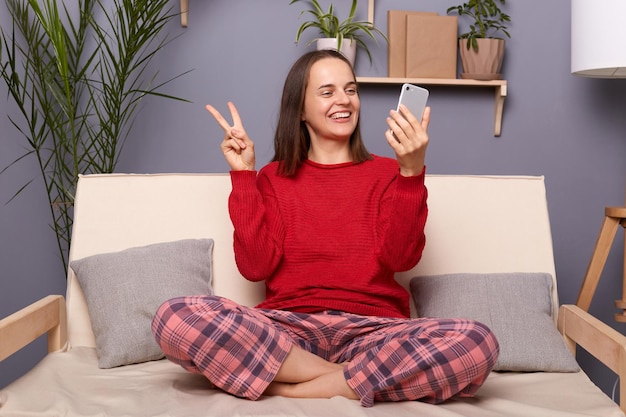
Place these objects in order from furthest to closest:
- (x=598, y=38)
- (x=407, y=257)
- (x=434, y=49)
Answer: (x=434, y=49) → (x=598, y=38) → (x=407, y=257)

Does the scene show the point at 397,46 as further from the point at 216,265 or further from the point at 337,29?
the point at 216,265

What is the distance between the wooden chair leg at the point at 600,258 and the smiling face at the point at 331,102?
863mm

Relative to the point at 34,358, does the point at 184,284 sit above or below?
above

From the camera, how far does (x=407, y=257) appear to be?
75.0 inches

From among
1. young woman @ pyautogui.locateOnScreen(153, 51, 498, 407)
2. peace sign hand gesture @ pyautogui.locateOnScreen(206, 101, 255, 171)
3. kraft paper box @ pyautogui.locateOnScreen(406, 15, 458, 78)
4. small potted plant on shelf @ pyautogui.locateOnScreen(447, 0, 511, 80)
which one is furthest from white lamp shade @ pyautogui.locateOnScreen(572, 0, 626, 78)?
peace sign hand gesture @ pyautogui.locateOnScreen(206, 101, 255, 171)

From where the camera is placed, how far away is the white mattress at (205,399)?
1538 millimetres

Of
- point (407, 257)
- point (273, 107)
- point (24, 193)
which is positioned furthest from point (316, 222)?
point (24, 193)

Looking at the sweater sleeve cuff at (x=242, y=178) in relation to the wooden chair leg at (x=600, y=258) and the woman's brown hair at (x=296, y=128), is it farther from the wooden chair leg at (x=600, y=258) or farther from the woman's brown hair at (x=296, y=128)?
the wooden chair leg at (x=600, y=258)

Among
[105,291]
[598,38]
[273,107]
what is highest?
[598,38]

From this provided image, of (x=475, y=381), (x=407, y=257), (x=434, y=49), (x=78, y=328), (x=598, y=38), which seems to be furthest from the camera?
(x=434, y=49)

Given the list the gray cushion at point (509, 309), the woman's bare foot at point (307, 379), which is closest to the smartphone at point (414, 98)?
the gray cushion at point (509, 309)

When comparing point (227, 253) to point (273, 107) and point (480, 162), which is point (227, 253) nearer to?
point (273, 107)

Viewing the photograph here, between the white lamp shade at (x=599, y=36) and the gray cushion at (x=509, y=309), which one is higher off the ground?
the white lamp shade at (x=599, y=36)

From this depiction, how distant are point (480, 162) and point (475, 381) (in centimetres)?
148
